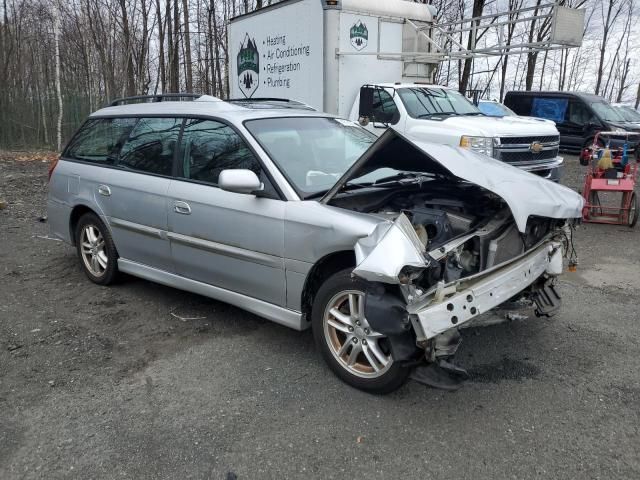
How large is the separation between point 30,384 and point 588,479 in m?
3.26

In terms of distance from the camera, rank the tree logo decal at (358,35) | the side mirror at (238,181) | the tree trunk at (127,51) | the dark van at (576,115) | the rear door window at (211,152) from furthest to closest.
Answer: the tree trunk at (127,51)
the dark van at (576,115)
the tree logo decal at (358,35)
the rear door window at (211,152)
the side mirror at (238,181)

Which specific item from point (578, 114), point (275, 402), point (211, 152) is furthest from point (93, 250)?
point (578, 114)

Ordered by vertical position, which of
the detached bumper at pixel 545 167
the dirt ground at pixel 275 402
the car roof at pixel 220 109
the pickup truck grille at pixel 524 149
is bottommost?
the dirt ground at pixel 275 402

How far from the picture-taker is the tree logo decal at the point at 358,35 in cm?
966

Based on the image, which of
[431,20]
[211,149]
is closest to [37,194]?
[211,149]

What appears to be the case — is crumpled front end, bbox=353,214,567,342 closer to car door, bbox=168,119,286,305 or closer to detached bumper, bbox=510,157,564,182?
car door, bbox=168,119,286,305

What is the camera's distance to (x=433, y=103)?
31.4ft

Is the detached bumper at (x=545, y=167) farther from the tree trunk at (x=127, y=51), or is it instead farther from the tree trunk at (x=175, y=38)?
the tree trunk at (x=127, y=51)

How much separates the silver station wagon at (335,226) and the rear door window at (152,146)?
1cm

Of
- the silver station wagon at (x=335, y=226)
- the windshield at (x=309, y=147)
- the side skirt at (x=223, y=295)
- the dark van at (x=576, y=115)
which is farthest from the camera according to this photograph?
the dark van at (x=576, y=115)

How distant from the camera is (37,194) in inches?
415

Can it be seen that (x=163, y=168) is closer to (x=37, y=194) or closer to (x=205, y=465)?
(x=205, y=465)

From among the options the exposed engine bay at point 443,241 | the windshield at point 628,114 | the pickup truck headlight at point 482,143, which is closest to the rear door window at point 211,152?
the exposed engine bay at point 443,241

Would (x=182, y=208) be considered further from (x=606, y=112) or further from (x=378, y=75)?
(x=606, y=112)
